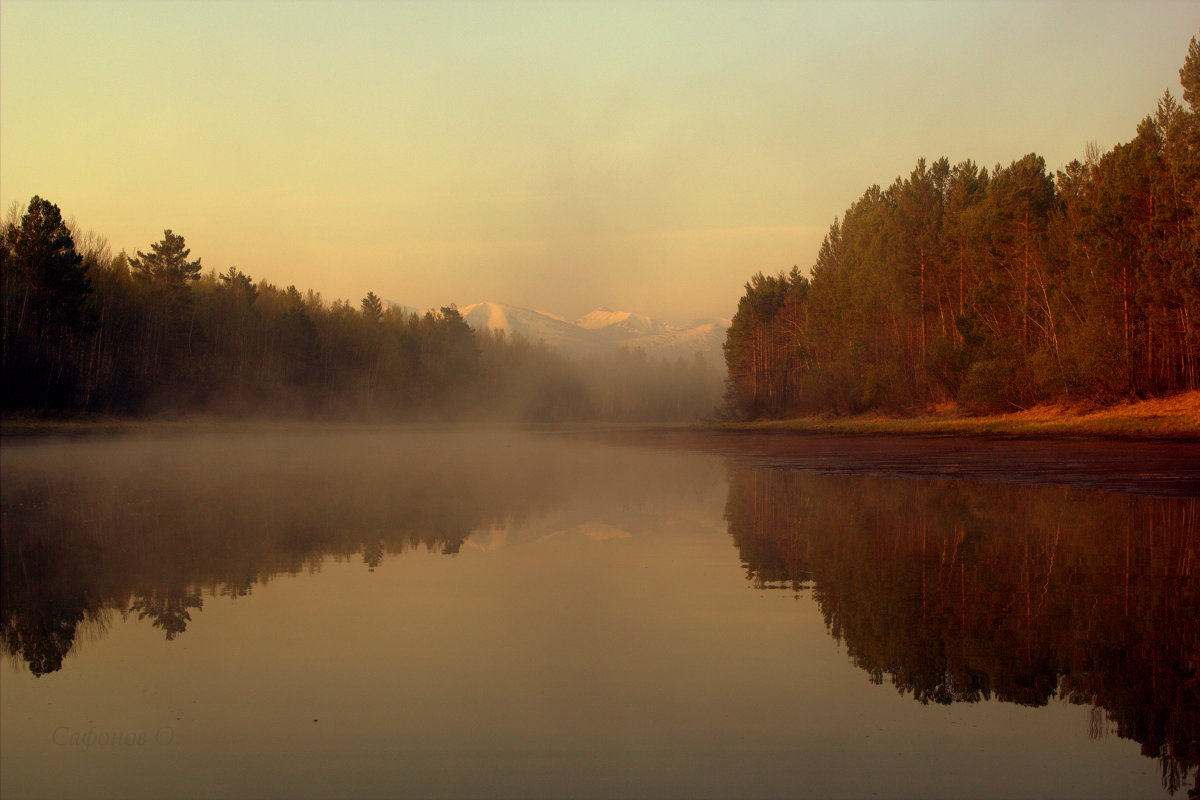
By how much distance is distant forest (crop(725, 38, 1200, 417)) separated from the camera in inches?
1198

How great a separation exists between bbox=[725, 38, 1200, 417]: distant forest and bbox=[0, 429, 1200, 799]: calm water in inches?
914

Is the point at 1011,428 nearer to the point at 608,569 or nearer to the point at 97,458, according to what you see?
the point at 608,569

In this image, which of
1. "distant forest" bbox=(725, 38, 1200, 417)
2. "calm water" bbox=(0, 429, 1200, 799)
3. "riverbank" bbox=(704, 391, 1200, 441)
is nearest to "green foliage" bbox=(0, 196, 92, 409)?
"calm water" bbox=(0, 429, 1200, 799)

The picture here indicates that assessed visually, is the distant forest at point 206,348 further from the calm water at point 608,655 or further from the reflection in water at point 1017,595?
the reflection in water at point 1017,595

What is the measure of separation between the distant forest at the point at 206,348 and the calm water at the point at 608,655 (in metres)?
42.4

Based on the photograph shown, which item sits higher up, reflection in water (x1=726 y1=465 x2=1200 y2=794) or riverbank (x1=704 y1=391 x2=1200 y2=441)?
riverbank (x1=704 y1=391 x2=1200 y2=441)

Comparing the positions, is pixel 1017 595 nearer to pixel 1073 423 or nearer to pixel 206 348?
pixel 1073 423

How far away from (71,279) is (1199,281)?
5487cm

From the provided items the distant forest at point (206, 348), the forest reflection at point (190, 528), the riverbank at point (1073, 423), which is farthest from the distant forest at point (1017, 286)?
the distant forest at point (206, 348)

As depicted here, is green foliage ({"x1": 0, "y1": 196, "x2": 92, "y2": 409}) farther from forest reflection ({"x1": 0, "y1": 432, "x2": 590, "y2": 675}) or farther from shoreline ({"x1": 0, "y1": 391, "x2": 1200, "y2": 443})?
forest reflection ({"x1": 0, "y1": 432, "x2": 590, "y2": 675})

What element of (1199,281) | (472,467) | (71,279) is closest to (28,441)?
(71,279)

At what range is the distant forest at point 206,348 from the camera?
151ft

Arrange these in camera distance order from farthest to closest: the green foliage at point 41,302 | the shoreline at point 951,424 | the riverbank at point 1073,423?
the green foliage at point 41,302, the shoreline at point 951,424, the riverbank at point 1073,423

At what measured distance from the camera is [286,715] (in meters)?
4.35
